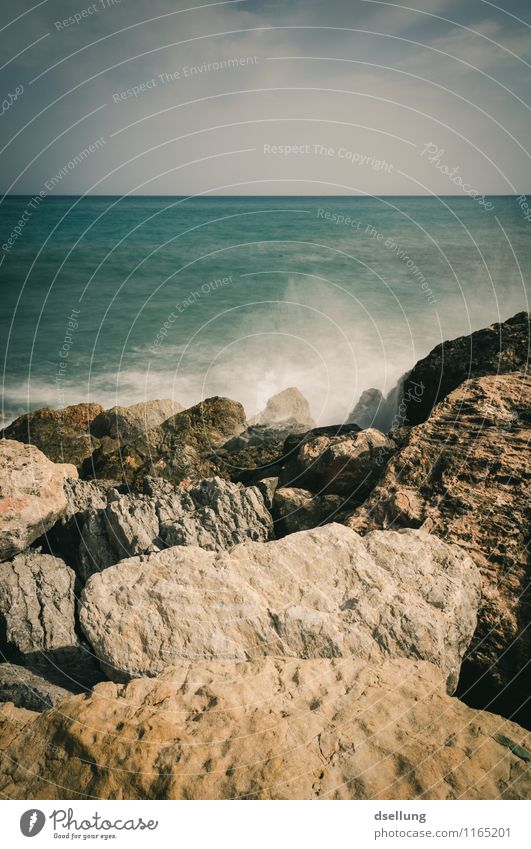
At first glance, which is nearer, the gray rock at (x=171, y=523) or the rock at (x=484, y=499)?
the rock at (x=484, y=499)

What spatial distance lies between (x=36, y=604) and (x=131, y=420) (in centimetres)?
581

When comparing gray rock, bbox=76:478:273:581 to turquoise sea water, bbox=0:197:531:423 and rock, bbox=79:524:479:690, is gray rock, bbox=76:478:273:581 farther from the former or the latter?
turquoise sea water, bbox=0:197:531:423

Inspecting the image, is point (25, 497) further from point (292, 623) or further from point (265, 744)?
point (265, 744)

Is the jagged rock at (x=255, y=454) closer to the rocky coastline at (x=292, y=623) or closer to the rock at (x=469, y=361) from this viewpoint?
the rocky coastline at (x=292, y=623)

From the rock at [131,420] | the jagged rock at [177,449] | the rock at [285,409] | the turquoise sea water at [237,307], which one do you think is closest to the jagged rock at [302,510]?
the jagged rock at [177,449]

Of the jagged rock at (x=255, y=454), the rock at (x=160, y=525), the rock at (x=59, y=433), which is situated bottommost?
the rock at (x=59, y=433)

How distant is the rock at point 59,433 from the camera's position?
10008 mm

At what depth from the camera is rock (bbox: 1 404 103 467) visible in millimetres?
10008

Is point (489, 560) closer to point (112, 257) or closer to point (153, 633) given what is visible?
point (153, 633)

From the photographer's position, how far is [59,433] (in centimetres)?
1059

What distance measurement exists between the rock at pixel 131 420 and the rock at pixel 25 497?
390 cm

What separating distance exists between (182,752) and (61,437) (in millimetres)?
8144

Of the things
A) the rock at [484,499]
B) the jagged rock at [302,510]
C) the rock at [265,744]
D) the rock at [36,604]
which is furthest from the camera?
the jagged rock at [302,510]

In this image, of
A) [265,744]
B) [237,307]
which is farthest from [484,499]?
[237,307]
